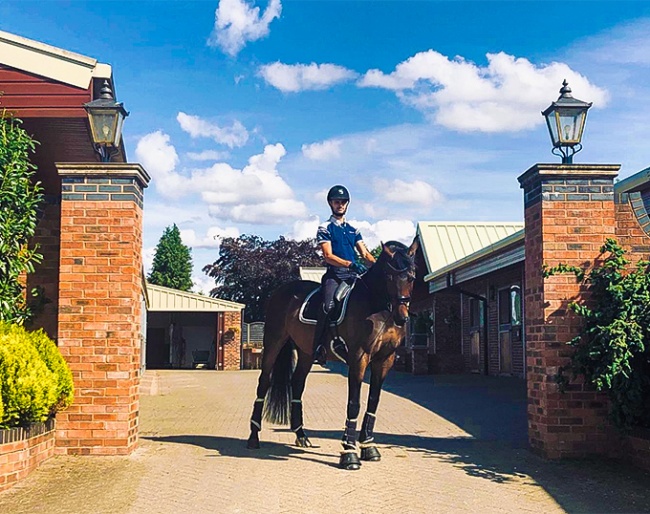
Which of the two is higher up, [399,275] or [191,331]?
[399,275]

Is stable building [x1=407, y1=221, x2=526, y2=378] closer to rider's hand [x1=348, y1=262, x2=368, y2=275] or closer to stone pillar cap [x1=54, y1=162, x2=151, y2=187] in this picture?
rider's hand [x1=348, y1=262, x2=368, y2=275]

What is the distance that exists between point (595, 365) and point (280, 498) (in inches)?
130

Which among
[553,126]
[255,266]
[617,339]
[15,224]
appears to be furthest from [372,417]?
[255,266]

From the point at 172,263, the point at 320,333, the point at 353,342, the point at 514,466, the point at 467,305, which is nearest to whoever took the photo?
the point at 514,466

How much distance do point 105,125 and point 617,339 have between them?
225 inches

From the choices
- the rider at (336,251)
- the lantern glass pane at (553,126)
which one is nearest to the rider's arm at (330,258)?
the rider at (336,251)

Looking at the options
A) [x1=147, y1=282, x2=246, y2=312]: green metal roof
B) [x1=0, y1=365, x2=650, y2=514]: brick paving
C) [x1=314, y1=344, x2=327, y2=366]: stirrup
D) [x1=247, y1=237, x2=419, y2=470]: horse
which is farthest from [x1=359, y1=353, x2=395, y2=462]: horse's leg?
[x1=147, y1=282, x2=246, y2=312]: green metal roof

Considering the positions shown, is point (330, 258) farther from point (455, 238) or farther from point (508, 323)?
point (455, 238)

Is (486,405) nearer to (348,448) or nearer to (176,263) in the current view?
(348,448)

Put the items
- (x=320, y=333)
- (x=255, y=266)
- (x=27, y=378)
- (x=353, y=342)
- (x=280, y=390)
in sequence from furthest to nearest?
1. (x=255, y=266)
2. (x=280, y=390)
3. (x=320, y=333)
4. (x=353, y=342)
5. (x=27, y=378)

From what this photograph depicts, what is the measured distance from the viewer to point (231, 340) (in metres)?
31.8

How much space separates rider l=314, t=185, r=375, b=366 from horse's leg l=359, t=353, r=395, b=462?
0.68 meters

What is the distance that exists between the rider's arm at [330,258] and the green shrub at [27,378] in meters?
2.95

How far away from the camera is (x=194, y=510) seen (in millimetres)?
5766
